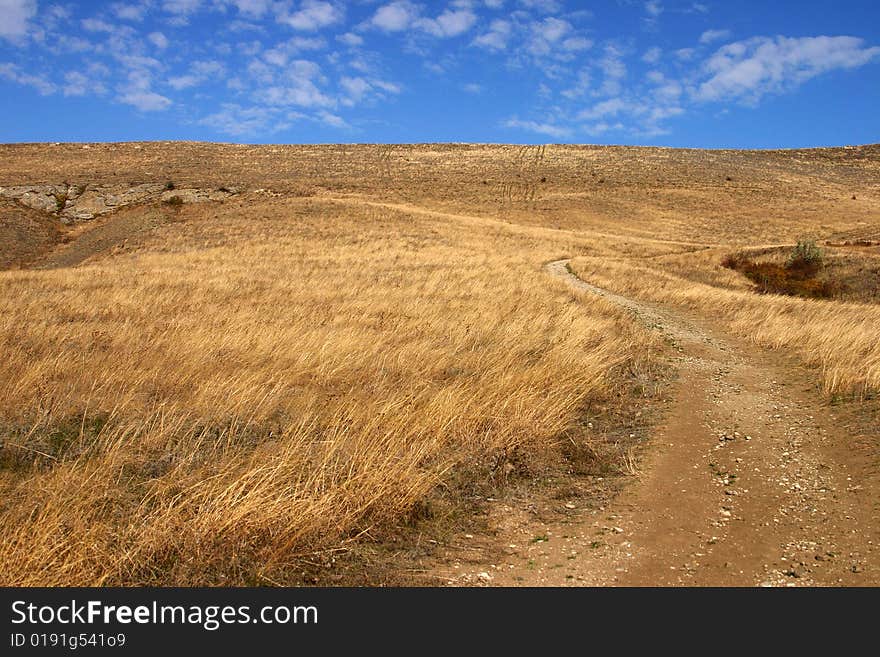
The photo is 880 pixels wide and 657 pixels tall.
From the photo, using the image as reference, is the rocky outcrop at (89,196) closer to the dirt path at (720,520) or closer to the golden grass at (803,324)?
the golden grass at (803,324)

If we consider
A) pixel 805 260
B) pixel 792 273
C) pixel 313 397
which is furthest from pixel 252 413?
pixel 805 260

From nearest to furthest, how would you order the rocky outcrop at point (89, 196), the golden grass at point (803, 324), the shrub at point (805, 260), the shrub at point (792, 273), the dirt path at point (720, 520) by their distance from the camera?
the dirt path at point (720, 520) < the golden grass at point (803, 324) < the shrub at point (792, 273) < the shrub at point (805, 260) < the rocky outcrop at point (89, 196)

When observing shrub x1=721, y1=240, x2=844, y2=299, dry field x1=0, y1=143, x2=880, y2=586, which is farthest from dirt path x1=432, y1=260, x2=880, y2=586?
shrub x1=721, y1=240, x2=844, y2=299

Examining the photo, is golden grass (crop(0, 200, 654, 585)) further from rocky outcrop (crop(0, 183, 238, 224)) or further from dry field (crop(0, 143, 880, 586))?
rocky outcrop (crop(0, 183, 238, 224))

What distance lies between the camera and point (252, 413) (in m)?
6.32

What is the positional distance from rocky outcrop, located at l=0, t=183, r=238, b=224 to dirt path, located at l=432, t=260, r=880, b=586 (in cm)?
5474

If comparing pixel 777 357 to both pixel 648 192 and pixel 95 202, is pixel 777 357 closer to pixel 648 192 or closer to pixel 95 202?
pixel 95 202

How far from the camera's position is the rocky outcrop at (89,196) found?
51.5m

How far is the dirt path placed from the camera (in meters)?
3.94

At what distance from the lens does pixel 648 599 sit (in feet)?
11.7

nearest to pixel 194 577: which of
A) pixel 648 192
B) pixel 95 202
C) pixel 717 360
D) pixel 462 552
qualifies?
pixel 462 552

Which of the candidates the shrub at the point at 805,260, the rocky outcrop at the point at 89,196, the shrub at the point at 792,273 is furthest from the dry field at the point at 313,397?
the rocky outcrop at the point at 89,196

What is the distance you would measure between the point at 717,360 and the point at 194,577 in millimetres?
9198

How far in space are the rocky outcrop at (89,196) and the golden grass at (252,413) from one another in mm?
42853
